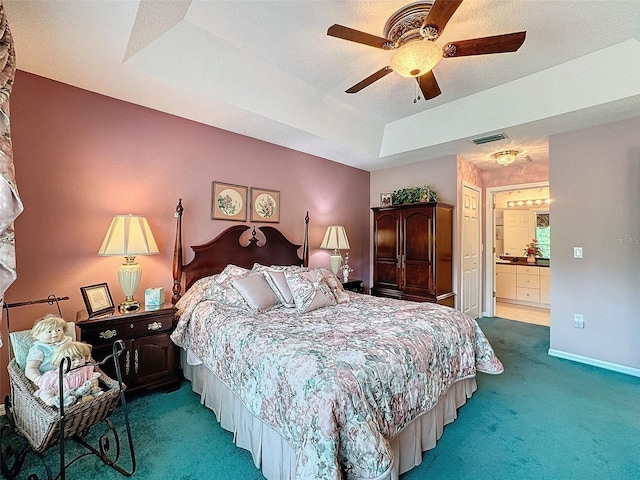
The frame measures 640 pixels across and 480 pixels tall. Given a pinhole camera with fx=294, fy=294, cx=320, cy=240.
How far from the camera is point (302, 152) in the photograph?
165 inches

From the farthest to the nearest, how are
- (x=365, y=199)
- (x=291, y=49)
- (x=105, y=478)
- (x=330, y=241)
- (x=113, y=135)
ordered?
1. (x=365, y=199)
2. (x=330, y=241)
3. (x=113, y=135)
4. (x=291, y=49)
5. (x=105, y=478)

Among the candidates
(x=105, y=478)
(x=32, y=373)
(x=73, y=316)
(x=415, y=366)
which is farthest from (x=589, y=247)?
(x=73, y=316)

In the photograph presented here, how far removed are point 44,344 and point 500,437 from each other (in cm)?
294

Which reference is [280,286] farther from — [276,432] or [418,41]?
[418,41]

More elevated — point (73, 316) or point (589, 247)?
point (589, 247)

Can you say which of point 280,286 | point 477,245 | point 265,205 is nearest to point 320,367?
point 280,286

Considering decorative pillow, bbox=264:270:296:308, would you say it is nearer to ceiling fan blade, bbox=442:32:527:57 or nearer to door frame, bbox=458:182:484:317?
ceiling fan blade, bbox=442:32:527:57

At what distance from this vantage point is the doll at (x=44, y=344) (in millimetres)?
1701

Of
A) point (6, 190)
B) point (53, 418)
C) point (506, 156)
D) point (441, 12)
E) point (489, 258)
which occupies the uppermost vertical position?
point (441, 12)

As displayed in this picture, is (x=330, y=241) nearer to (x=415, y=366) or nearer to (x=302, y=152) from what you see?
(x=302, y=152)

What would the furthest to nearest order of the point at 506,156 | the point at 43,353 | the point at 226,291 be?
the point at 506,156
the point at 226,291
the point at 43,353

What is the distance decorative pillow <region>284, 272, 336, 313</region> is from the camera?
256cm

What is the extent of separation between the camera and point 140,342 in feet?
7.91

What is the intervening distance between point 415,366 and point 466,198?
3665mm
